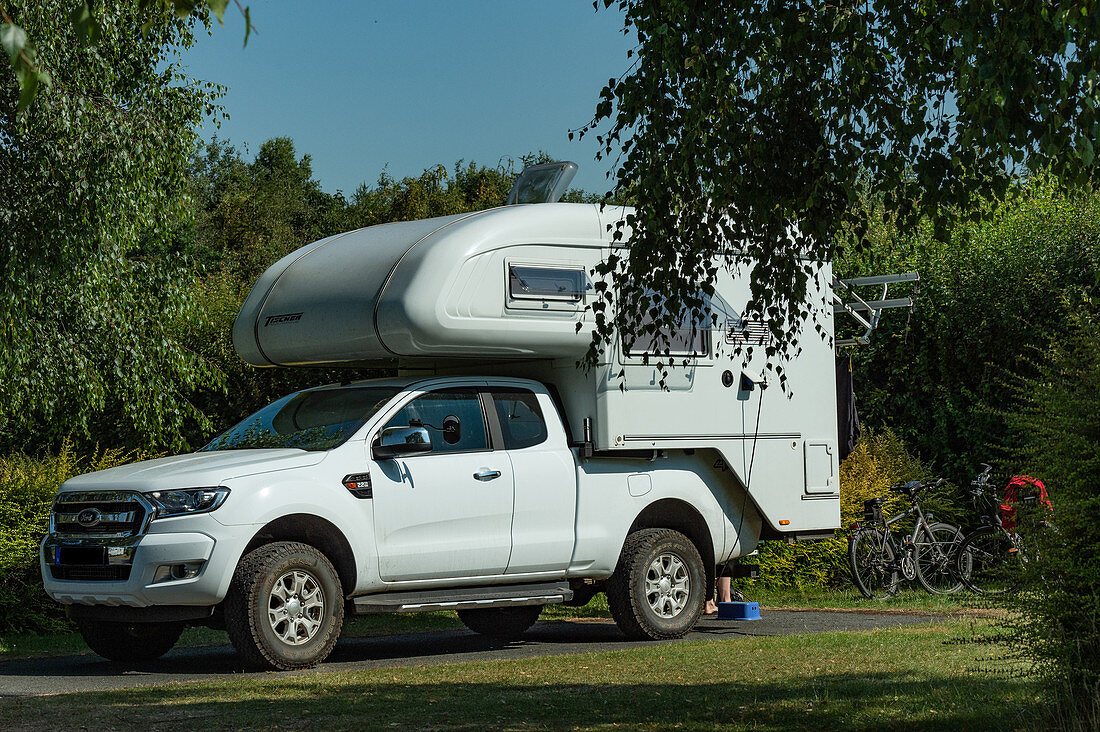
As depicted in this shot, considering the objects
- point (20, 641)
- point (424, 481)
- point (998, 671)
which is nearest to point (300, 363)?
point (424, 481)

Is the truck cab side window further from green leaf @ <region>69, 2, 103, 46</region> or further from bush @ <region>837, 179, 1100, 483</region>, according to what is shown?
green leaf @ <region>69, 2, 103, 46</region>

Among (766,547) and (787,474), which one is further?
(766,547)

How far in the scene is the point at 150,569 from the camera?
9.30 metres

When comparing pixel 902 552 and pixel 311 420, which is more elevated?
pixel 311 420

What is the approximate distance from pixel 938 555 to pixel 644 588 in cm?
530

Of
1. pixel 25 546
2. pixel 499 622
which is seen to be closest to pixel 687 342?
pixel 499 622

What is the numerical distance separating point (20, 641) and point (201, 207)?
1481 inches

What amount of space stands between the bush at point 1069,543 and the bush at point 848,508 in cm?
854

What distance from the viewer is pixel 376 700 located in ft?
26.0

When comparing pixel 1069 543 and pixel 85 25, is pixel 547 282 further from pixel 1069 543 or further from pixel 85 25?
pixel 85 25

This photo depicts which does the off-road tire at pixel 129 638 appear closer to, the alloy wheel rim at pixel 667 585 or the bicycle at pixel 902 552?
the alloy wheel rim at pixel 667 585

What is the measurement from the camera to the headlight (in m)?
9.40

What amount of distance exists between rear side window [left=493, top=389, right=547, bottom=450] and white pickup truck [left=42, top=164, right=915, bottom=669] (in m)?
0.02

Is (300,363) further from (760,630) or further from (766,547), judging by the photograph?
(766,547)
